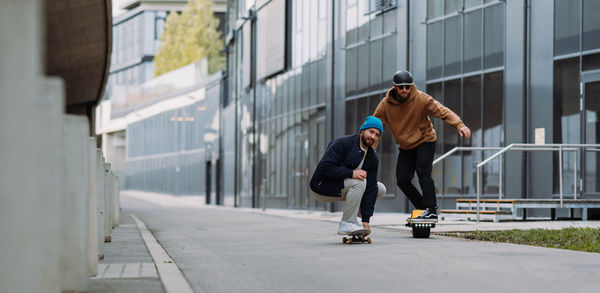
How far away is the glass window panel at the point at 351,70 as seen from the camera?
28.1m

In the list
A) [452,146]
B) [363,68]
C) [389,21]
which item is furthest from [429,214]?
[363,68]

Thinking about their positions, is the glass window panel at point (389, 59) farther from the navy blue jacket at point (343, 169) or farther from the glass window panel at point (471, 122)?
the navy blue jacket at point (343, 169)

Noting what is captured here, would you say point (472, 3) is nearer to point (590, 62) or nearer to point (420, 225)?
point (590, 62)

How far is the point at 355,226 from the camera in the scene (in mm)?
9438

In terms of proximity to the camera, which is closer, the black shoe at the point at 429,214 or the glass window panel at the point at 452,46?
the black shoe at the point at 429,214

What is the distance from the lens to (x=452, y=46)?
2262 cm

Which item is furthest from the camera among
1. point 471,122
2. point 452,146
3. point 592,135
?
point 452,146

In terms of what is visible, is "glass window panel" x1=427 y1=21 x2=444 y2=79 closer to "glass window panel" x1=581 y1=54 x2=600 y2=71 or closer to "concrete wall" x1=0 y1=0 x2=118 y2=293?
"glass window panel" x1=581 y1=54 x2=600 y2=71

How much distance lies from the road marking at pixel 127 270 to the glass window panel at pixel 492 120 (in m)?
14.0

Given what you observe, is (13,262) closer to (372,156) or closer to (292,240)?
(372,156)

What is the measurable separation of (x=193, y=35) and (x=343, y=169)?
6276 cm

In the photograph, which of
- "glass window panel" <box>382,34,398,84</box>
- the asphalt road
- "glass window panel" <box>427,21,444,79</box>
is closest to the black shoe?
the asphalt road

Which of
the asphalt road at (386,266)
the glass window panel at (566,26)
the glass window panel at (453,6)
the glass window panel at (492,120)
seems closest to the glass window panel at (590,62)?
the glass window panel at (566,26)

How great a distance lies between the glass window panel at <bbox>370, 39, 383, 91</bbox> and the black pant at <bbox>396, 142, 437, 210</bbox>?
16.4m
